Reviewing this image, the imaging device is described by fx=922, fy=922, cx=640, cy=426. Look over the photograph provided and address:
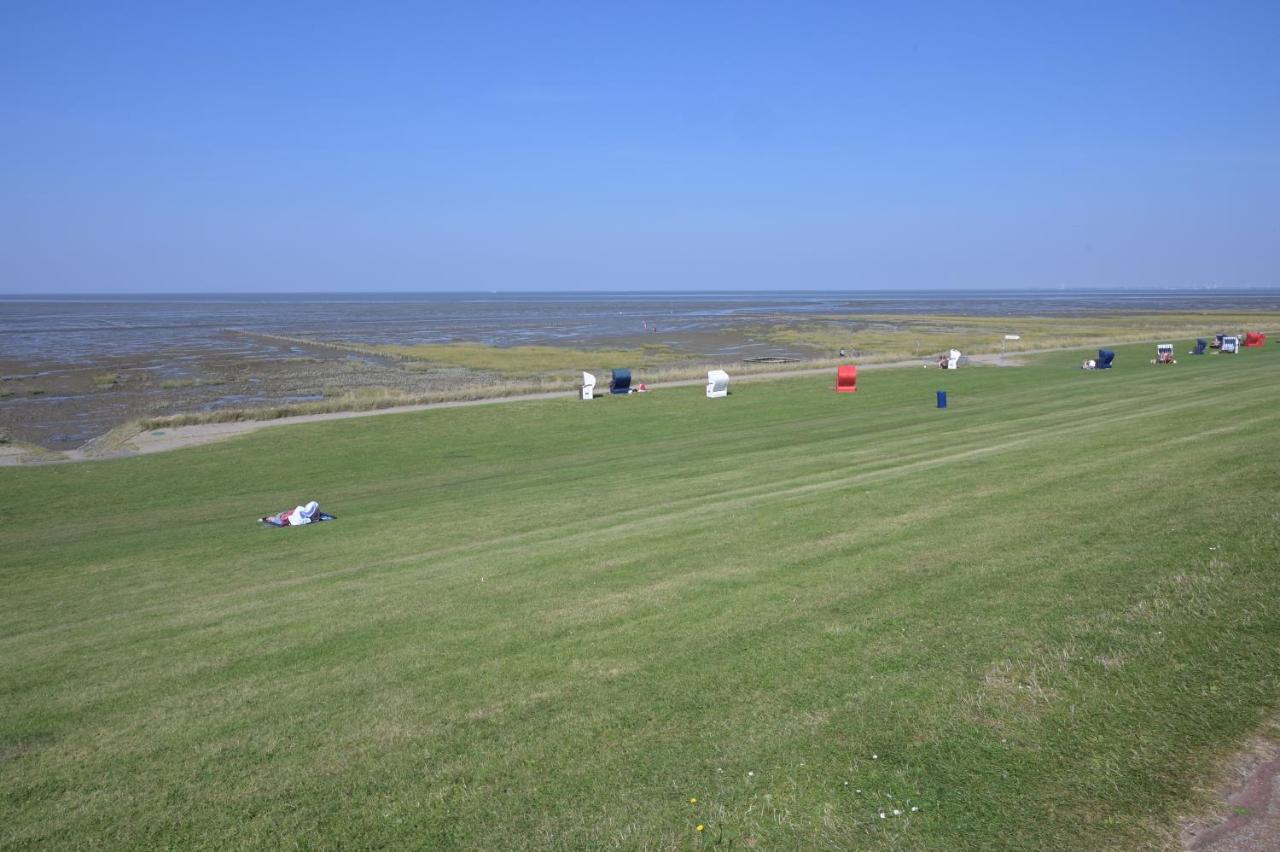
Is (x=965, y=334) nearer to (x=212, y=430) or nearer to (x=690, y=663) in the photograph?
(x=212, y=430)

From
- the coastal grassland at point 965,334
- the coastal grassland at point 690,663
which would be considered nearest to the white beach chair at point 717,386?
the coastal grassland at point 965,334

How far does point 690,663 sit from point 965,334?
9524cm

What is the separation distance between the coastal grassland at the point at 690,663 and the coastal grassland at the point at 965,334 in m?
50.8

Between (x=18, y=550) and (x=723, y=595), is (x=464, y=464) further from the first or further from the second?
(x=723, y=595)

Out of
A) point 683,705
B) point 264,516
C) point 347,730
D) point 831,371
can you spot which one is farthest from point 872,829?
point 831,371

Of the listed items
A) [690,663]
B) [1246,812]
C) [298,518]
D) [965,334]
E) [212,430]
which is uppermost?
[965,334]

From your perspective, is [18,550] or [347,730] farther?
[18,550]

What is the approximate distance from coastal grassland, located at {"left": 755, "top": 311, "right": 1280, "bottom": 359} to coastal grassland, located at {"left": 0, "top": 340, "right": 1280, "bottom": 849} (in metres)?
50.8

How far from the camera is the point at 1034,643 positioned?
7863 mm

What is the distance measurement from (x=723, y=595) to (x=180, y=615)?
24.8ft

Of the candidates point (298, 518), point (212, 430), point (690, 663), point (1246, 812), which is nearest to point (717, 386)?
point (212, 430)

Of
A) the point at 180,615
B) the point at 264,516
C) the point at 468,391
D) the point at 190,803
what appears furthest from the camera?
the point at 468,391

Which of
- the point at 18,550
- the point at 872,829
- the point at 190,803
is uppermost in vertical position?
the point at 872,829

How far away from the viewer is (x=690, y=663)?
28.5 ft
